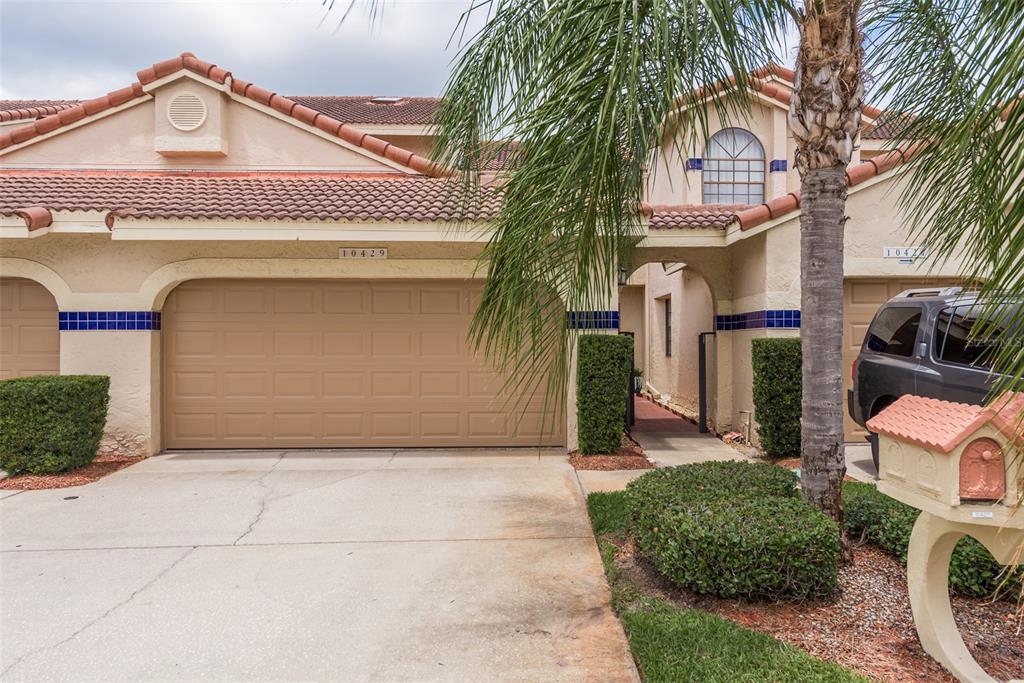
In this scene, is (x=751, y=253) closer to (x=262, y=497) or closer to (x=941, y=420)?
(x=941, y=420)

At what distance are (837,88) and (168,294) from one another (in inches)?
349

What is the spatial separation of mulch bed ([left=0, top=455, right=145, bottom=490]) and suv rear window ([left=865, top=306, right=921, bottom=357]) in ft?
32.5

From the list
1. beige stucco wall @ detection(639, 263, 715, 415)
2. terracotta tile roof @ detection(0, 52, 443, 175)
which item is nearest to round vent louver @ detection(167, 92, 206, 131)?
terracotta tile roof @ detection(0, 52, 443, 175)

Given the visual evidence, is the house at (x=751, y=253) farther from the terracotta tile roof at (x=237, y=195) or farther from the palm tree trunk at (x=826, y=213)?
the terracotta tile roof at (x=237, y=195)

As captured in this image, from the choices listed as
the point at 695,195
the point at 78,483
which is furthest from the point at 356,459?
the point at 695,195

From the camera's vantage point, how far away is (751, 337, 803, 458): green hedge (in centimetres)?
787

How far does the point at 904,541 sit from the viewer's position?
4203 millimetres

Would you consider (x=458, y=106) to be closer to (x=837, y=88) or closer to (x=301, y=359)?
(x=837, y=88)

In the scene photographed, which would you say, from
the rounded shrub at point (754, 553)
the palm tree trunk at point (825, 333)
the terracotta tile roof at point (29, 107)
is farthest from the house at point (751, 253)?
the terracotta tile roof at point (29, 107)

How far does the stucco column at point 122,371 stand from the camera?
27.8 feet

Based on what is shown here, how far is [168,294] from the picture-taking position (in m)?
8.92

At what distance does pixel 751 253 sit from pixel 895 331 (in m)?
2.52

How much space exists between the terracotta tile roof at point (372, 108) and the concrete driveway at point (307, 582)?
11832mm

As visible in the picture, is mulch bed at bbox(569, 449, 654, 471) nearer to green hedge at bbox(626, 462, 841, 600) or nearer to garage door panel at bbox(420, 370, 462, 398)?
garage door panel at bbox(420, 370, 462, 398)
